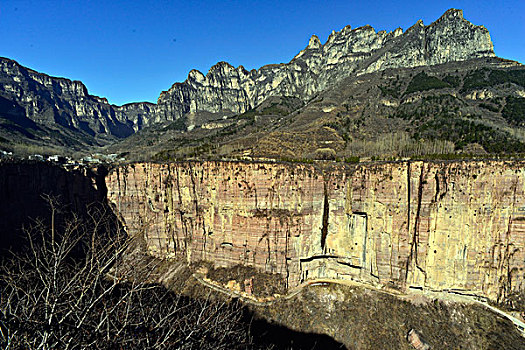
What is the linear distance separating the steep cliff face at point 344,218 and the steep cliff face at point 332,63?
109 meters

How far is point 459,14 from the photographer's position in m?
115

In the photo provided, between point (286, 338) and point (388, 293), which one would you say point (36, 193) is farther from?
point (388, 293)

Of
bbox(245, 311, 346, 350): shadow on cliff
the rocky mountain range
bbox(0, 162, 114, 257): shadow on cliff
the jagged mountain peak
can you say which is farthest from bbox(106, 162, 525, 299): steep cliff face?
the jagged mountain peak

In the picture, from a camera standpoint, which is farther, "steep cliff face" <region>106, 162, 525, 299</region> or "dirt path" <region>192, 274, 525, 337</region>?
"steep cliff face" <region>106, 162, 525, 299</region>

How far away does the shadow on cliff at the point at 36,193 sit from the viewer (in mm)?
36906

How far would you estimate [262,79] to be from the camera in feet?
605

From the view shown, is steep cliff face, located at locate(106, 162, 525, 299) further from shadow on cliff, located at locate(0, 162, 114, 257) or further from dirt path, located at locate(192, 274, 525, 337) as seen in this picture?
shadow on cliff, located at locate(0, 162, 114, 257)

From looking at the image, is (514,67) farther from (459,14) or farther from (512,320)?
(512,320)

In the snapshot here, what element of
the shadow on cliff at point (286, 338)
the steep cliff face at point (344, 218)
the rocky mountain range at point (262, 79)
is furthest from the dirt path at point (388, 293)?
the rocky mountain range at point (262, 79)

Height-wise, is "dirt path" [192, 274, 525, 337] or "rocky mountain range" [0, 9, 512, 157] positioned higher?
"rocky mountain range" [0, 9, 512, 157]

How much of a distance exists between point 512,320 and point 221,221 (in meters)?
38.8

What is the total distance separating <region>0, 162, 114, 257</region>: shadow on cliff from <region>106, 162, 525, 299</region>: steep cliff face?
458 cm

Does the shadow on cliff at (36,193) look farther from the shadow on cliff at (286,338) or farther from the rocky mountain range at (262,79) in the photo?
the rocky mountain range at (262,79)

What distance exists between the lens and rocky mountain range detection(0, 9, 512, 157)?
112m
